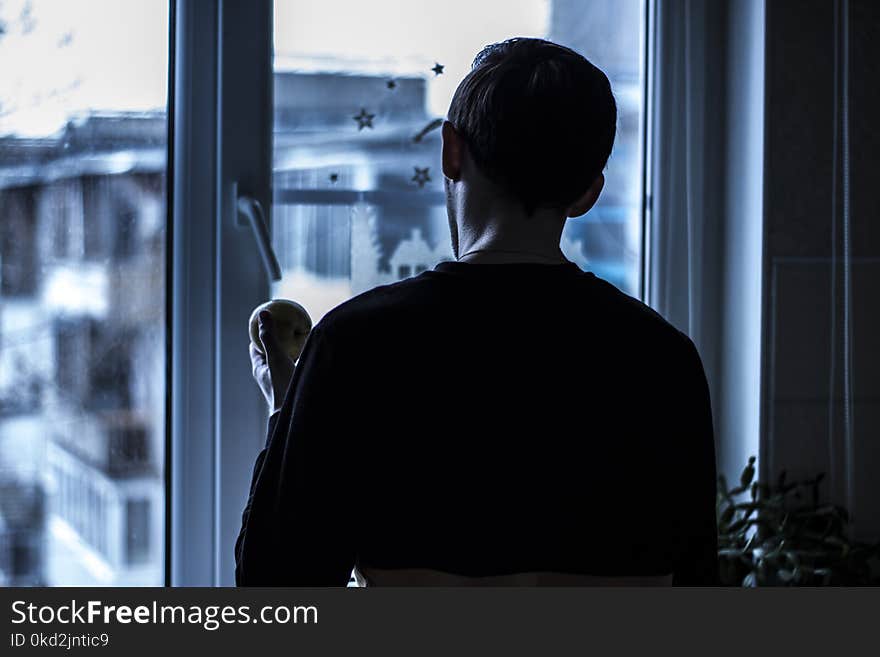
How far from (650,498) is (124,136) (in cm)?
82

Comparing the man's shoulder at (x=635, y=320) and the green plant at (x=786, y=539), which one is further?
the green plant at (x=786, y=539)

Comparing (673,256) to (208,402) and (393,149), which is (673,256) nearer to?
(393,149)

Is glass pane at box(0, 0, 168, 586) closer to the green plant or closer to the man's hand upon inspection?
the man's hand

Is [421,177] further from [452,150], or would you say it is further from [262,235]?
[452,150]

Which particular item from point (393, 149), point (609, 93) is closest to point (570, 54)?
point (609, 93)

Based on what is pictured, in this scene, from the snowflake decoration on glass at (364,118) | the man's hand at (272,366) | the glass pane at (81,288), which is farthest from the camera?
the snowflake decoration on glass at (364,118)

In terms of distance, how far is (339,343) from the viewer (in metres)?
0.57

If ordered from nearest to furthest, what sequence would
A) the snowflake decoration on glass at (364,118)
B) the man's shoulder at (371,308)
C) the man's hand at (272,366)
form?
the man's shoulder at (371,308) → the man's hand at (272,366) → the snowflake decoration on glass at (364,118)

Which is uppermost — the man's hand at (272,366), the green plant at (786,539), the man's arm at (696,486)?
the man's hand at (272,366)

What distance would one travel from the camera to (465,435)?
583 millimetres

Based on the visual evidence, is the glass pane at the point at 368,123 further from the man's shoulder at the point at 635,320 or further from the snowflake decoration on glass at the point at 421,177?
the man's shoulder at the point at 635,320

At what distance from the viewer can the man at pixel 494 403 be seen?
1.90 ft

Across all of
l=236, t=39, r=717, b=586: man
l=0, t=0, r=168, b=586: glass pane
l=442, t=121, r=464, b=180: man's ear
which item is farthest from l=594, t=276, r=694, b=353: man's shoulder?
l=0, t=0, r=168, b=586: glass pane

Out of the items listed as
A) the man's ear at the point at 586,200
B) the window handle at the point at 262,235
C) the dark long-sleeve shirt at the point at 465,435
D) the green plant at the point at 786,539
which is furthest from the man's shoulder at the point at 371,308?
the green plant at the point at 786,539
